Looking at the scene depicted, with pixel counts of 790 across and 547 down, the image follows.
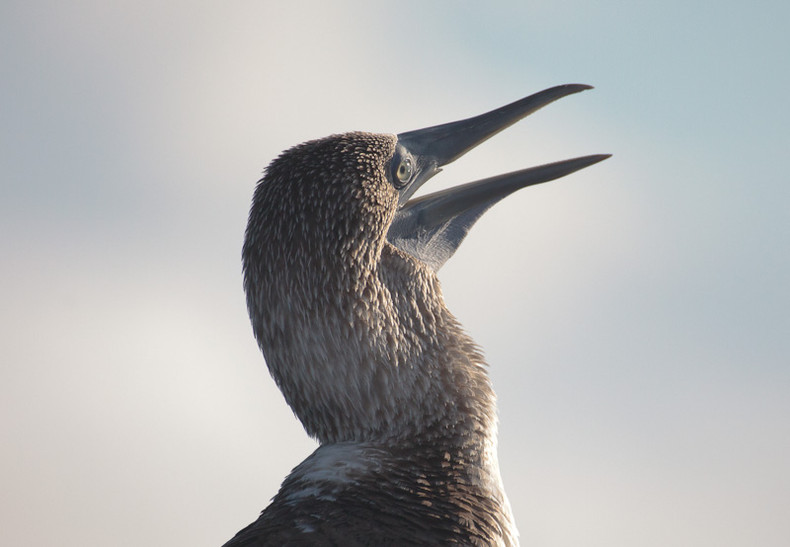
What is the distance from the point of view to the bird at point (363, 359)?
4.62 meters

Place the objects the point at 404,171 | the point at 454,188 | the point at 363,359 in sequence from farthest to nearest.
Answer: the point at 454,188 < the point at 404,171 < the point at 363,359

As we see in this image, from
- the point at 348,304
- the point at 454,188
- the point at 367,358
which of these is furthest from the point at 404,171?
the point at 367,358

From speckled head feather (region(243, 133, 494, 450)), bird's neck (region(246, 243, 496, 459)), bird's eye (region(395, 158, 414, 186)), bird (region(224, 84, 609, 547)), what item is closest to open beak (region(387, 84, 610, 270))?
bird's eye (region(395, 158, 414, 186))

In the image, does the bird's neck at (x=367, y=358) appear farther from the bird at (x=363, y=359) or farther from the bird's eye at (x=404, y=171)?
the bird's eye at (x=404, y=171)

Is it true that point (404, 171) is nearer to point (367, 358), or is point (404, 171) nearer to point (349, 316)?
point (349, 316)

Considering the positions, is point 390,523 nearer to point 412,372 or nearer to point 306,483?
point 306,483

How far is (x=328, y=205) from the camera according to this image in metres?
5.14

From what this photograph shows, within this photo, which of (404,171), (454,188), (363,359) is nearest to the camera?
(363,359)

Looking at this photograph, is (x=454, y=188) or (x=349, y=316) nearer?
(x=349, y=316)

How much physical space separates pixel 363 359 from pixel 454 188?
1.52m

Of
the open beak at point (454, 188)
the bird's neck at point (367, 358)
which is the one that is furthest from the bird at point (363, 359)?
the open beak at point (454, 188)

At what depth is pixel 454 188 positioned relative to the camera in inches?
236

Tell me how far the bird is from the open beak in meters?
0.21

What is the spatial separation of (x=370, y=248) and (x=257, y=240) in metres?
0.64
